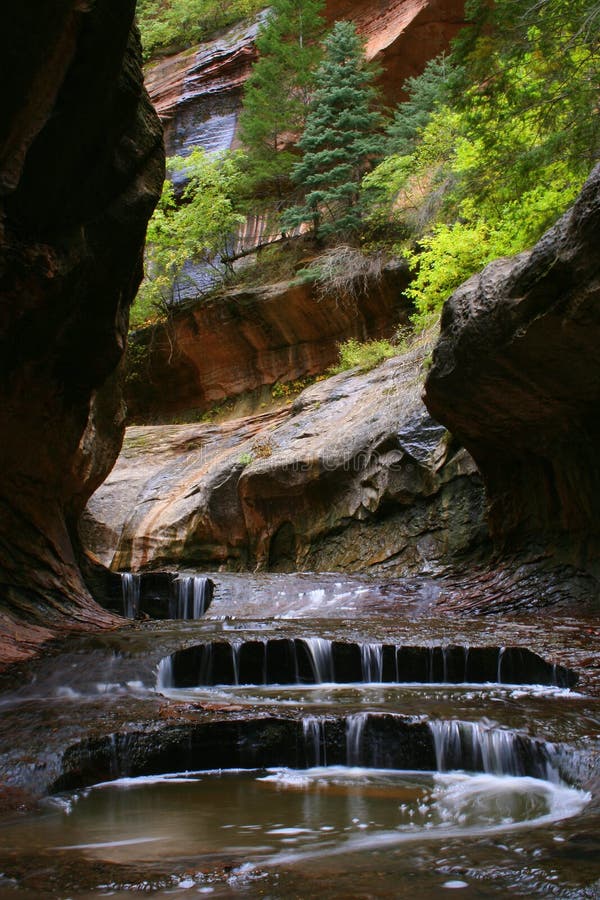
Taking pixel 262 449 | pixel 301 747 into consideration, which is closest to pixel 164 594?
pixel 262 449

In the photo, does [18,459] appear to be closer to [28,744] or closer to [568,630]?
[28,744]

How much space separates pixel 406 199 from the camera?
22.7m

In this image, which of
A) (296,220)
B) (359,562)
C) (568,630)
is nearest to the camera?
(568,630)

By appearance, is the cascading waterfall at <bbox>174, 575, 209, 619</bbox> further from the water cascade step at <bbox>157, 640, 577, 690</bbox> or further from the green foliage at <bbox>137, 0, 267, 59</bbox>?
the green foliage at <bbox>137, 0, 267, 59</bbox>

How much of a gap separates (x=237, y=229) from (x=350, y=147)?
6480 millimetres

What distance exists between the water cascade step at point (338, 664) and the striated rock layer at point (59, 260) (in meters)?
2.18

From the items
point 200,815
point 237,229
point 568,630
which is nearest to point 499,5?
point 568,630

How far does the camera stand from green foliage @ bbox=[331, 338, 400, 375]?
1927 cm

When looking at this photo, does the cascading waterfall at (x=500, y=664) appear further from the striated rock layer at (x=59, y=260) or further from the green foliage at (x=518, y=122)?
the green foliage at (x=518, y=122)

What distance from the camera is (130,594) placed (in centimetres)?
1366

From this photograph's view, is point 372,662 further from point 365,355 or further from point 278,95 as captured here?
point 278,95

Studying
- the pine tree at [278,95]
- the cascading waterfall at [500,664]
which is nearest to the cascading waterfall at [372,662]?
the cascading waterfall at [500,664]

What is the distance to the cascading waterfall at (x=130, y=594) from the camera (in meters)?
13.6

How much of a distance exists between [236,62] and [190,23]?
20.6 ft
